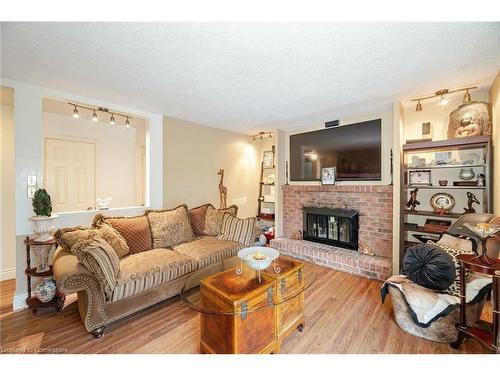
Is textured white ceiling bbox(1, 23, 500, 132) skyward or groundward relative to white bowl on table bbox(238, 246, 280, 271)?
skyward

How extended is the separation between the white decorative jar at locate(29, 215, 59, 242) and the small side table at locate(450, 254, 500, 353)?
359 cm

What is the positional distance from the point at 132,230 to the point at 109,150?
2141 millimetres

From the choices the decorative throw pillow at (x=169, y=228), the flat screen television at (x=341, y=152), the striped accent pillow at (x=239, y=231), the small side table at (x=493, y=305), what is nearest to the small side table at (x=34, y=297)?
the decorative throw pillow at (x=169, y=228)

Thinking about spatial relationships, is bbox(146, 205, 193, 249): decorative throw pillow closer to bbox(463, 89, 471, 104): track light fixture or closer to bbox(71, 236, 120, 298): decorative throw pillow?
bbox(71, 236, 120, 298): decorative throw pillow

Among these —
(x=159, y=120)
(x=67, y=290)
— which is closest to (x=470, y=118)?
(x=159, y=120)

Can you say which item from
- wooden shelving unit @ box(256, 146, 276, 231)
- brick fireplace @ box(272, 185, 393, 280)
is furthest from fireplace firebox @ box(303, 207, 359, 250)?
wooden shelving unit @ box(256, 146, 276, 231)

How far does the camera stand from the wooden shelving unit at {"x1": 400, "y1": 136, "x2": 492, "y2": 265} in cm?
219

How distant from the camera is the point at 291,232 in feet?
12.8

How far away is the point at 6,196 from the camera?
8.51 ft

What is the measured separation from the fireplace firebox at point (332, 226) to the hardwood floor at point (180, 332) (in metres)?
1.07

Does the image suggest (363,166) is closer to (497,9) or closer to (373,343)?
(497,9)

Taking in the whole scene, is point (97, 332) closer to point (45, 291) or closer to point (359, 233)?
point (45, 291)

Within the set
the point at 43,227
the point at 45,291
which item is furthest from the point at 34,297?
the point at 43,227

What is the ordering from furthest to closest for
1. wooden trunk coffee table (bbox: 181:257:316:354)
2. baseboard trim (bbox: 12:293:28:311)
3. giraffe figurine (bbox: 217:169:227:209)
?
giraffe figurine (bbox: 217:169:227:209) → baseboard trim (bbox: 12:293:28:311) → wooden trunk coffee table (bbox: 181:257:316:354)
